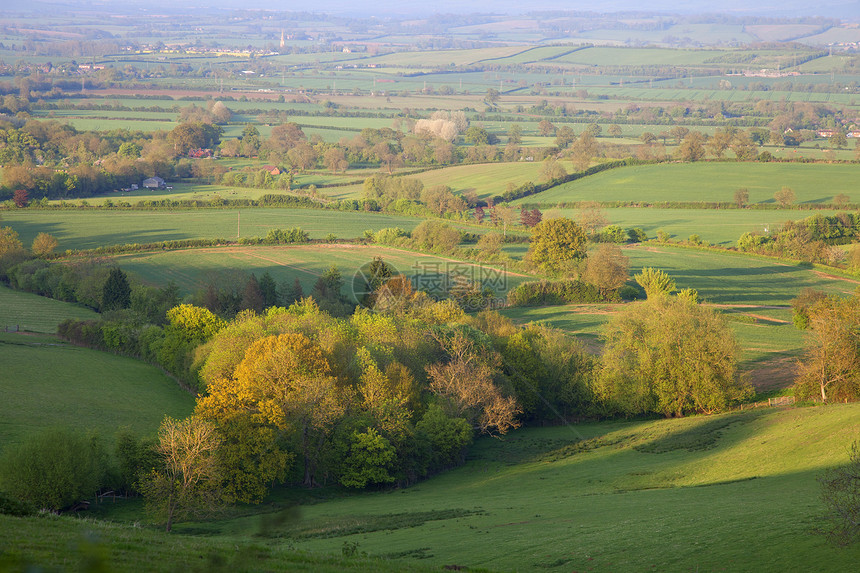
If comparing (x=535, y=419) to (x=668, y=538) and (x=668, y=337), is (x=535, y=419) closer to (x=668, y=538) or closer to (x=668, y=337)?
(x=668, y=337)

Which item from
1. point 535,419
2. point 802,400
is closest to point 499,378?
point 535,419

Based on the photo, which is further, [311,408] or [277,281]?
[277,281]

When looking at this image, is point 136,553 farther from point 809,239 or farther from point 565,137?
point 565,137

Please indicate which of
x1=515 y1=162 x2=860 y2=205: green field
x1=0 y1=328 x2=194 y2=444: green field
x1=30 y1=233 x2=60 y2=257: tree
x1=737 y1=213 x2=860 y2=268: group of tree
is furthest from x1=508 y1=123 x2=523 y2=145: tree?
x1=0 y1=328 x2=194 y2=444: green field

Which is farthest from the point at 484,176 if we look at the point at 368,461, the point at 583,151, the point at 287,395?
the point at 368,461

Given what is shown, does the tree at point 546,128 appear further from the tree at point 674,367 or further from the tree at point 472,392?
the tree at point 472,392

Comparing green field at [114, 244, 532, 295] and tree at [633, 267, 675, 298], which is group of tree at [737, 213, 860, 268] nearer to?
tree at [633, 267, 675, 298]
